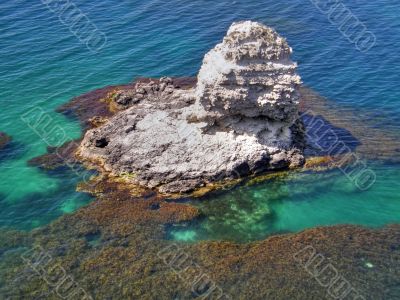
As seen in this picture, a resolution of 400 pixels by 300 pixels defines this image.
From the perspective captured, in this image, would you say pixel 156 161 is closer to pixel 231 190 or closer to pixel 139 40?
pixel 231 190

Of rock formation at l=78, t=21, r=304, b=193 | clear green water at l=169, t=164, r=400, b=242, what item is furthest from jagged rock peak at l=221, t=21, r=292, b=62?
clear green water at l=169, t=164, r=400, b=242

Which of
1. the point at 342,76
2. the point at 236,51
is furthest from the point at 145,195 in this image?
the point at 342,76

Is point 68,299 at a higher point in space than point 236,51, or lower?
lower

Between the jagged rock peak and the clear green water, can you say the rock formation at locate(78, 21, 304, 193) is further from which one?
the clear green water

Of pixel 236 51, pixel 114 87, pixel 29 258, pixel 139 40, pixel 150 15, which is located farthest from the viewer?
pixel 150 15

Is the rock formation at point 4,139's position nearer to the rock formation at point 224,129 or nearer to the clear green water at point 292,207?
the rock formation at point 224,129

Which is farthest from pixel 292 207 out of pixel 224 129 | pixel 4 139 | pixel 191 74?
pixel 4 139

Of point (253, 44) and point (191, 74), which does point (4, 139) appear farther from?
point (253, 44)
